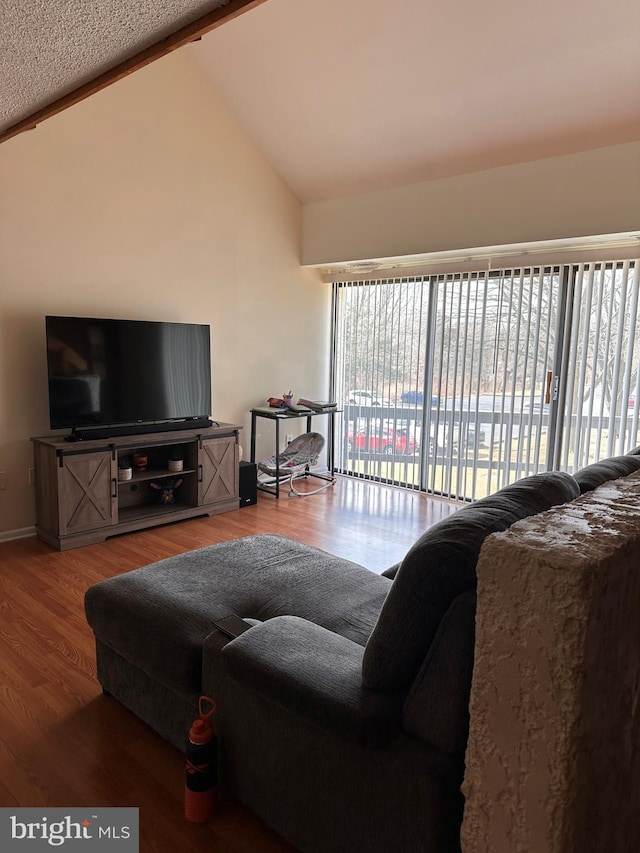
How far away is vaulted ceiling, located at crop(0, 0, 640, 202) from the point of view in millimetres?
3218

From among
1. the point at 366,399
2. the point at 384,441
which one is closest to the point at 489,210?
the point at 366,399

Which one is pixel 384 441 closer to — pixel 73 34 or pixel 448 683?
pixel 73 34

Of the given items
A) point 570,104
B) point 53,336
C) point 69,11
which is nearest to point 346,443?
point 53,336

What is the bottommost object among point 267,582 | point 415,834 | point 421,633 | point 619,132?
point 415,834

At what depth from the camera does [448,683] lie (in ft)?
4.36

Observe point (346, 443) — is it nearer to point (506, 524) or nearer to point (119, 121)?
point (119, 121)

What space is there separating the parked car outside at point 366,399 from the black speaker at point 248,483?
1607mm

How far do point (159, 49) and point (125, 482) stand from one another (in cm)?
308

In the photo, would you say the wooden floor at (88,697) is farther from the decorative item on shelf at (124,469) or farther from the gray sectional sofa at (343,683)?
the decorative item on shelf at (124,469)

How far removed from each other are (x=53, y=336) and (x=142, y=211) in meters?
1.36

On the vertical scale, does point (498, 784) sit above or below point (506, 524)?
below

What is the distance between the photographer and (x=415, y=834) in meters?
1.38

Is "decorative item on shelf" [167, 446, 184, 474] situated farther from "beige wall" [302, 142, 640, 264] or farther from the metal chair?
"beige wall" [302, 142, 640, 264]

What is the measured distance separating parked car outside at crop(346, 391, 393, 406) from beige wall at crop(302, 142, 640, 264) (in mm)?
1401
